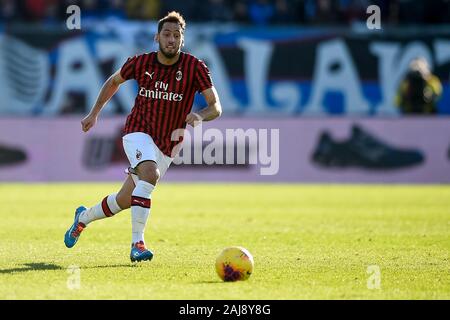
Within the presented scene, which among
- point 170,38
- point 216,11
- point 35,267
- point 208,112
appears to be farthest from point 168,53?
point 216,11

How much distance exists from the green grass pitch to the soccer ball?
0.41 ft

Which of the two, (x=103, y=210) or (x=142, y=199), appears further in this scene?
(x=103, y=210)

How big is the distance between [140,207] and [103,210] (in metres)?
0.88

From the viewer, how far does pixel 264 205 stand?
1833 centimetres

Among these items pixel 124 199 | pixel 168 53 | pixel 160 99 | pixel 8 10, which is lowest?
pixel 124 199

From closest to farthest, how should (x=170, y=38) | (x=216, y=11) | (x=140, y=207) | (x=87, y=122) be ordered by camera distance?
1. (x=140, y=207)
2. (x=170, y=38)
3. (x=87, y=122)
4. (x=216, y=11)

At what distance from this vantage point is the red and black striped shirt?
10383mm

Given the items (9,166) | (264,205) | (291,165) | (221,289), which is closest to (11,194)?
(9,166)

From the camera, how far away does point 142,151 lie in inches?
397

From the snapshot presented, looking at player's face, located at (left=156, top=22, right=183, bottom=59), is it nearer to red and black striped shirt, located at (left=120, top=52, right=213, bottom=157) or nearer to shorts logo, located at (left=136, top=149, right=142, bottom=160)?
red and black striped shirt, located at (left=120, top=52, right=213, bottom=157)

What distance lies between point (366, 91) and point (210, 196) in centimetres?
843

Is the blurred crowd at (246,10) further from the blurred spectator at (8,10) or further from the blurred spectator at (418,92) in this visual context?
the blurred spectator at (418,92)

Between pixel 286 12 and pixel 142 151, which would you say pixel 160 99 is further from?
pixel 286 12

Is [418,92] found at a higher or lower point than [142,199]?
higher
